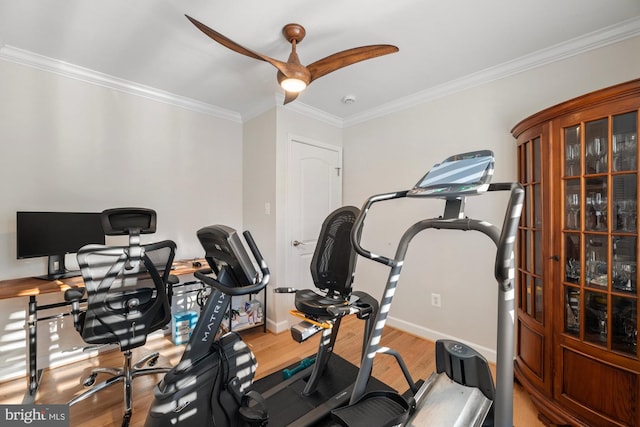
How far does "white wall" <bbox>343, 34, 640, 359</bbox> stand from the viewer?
6.45 feet

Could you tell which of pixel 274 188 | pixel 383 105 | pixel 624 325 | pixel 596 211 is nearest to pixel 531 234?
pixel 596 211

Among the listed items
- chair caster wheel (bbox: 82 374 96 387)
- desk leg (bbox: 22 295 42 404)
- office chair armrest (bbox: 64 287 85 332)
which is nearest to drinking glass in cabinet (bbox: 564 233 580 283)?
office chair armrest (bbox: 64 287 85 332)

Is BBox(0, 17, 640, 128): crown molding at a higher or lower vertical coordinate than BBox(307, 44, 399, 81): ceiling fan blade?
higher

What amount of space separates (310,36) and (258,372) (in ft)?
8.42

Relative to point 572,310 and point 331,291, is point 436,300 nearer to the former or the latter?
point 572,310

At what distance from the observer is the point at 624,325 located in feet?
4.64

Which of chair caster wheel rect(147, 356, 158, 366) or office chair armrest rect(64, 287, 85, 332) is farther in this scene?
chair caster wheel rect(147, 356, 158, 366)

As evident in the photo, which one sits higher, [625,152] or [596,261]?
[625,152]

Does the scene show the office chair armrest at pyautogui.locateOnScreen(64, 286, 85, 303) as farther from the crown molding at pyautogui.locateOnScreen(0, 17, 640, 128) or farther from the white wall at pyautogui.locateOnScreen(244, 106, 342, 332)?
the crown molding at pyautogui.locateOnScreen(0, 17, 640, 128)

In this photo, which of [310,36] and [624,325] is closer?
[624,325]

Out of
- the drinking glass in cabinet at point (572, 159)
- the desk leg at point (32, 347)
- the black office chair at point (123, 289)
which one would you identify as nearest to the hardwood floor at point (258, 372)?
the desk leg at point (32, 347)

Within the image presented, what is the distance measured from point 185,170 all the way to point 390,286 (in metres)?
2.57

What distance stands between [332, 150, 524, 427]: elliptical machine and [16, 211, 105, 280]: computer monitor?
229 centimetres

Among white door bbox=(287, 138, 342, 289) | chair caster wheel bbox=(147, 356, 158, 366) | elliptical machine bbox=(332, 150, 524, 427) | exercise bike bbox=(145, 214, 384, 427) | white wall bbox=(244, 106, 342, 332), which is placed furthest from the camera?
white door bbox=(287, 138, 342, 289)
